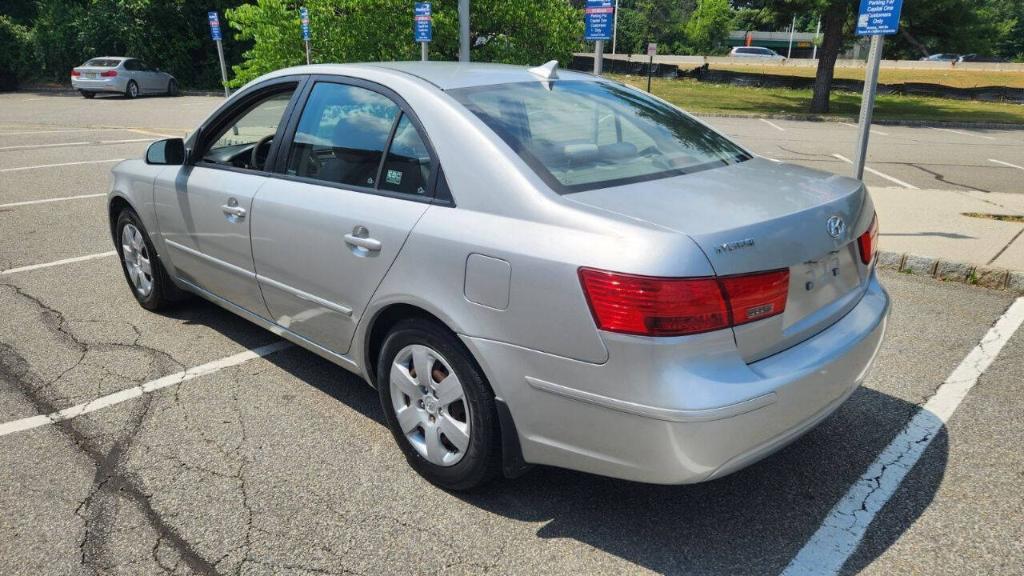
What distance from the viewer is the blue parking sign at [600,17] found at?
931 centimetres

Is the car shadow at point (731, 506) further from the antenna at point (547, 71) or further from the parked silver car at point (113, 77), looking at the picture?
the parked silver car at point (113, 77)

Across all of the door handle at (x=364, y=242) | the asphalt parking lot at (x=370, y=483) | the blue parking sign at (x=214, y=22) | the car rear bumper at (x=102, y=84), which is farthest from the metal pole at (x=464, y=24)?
the car rear bumper at (x=102, y=84)

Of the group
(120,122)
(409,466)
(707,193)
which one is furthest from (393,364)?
(120,122)

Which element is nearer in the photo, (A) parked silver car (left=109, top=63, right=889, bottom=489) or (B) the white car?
(A) parked silver car (left=109, top=63, right=889, bottom=489)

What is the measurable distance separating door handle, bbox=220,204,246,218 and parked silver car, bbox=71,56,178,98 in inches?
1045

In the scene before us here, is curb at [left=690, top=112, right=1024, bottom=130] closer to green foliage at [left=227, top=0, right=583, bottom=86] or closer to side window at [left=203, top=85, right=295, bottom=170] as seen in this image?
green foliage at [left=227, top=0, right=583, bottom=86]

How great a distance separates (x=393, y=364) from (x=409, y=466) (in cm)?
49

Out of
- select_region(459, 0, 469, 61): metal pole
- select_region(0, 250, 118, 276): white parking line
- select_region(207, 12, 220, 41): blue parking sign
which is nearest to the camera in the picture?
select_region(0, 250, 118, 276): white parking line

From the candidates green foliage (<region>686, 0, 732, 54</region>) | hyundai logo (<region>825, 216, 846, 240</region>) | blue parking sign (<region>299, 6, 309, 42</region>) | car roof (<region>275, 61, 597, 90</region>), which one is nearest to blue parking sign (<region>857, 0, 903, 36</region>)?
car roof (<region>275, 61, 597, 90</region>)

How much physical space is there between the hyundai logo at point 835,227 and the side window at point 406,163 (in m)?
1.52

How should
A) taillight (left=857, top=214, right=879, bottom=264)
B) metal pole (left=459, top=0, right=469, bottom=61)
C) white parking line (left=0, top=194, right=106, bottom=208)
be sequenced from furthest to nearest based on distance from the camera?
metal pole (left=459, top=0, right=469, bottom=61), white parking line (left=0, top=194, right=106, bottom=208), taillight (left=857, top=214, right=879, bottom=264)

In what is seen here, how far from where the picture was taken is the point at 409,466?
10.7 feet

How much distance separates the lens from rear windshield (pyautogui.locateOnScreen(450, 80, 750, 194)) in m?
2.86

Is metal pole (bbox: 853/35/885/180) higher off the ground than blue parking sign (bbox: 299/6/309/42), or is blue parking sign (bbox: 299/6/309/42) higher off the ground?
blue parking sign (bbox: 299/6/309/42)
